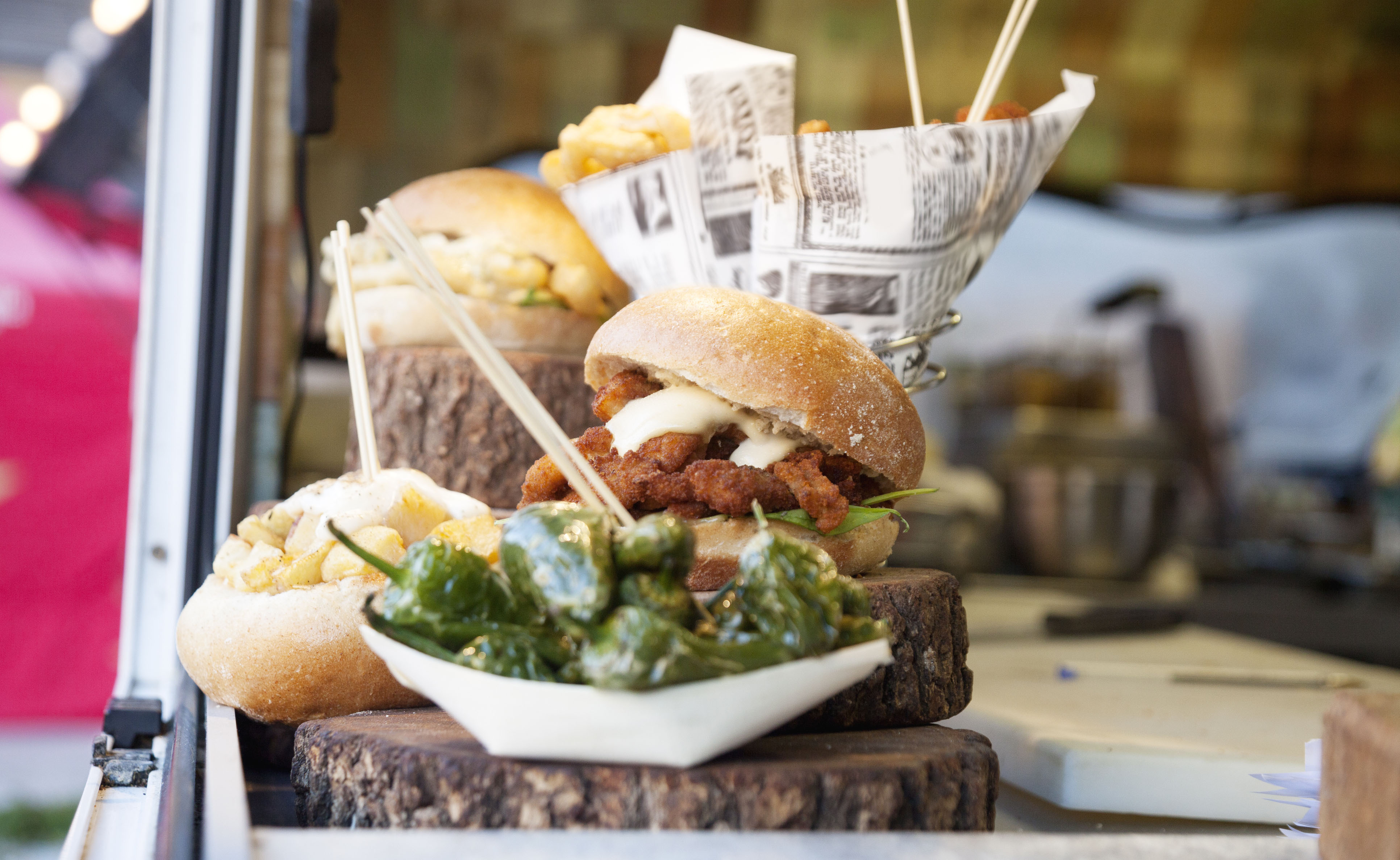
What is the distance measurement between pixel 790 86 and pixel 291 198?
1.23 meters

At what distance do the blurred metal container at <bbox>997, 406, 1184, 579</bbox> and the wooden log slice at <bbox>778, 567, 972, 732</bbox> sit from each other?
3728 millimetres

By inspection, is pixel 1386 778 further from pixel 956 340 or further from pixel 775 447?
pixel 956 340

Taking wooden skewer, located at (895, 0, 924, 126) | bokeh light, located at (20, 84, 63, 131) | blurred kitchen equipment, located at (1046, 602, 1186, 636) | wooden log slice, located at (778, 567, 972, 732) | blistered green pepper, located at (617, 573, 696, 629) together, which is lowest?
blurred kitchen equipment, located at (1046, 602, 1186, 636)

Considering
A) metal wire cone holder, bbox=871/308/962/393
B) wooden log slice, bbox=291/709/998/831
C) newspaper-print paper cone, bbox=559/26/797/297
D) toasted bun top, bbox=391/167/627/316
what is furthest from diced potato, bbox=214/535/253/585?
metal wire cone holder, bbox=871/308/962/393

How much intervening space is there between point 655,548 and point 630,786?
0.17 metres

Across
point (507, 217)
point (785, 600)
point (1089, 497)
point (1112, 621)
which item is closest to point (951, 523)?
point (1089, 497)

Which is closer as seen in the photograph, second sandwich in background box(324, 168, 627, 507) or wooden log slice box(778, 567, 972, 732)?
wooden log slice box(778, 567, 972, 732)

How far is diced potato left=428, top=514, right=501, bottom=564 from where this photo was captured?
1064 millimetres

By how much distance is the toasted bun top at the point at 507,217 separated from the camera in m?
1.67

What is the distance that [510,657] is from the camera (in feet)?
2.52

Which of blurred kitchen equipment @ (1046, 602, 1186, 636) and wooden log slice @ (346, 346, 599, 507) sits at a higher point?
wooden log slice @ (346, 346, 599, 507)

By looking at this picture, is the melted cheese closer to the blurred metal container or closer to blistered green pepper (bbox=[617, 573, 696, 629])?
blistered green pepper (bbox=[617, 573, 696, 629])

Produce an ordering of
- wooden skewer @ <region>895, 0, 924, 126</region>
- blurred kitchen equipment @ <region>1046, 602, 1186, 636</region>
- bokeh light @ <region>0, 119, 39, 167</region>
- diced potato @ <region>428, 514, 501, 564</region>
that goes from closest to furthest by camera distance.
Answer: diced potato @ <region>428, 514, 501, 564</region>, wooden skewer @ <region>895, 0, 924, 126</region>, blurred kitchen equipment @ <region>1046, 602, 1186, 636</region>, bokeh light @ <region>0, 119, 39, 167</region>

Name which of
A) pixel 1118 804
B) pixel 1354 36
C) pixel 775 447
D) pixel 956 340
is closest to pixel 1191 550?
pixel 956 340
